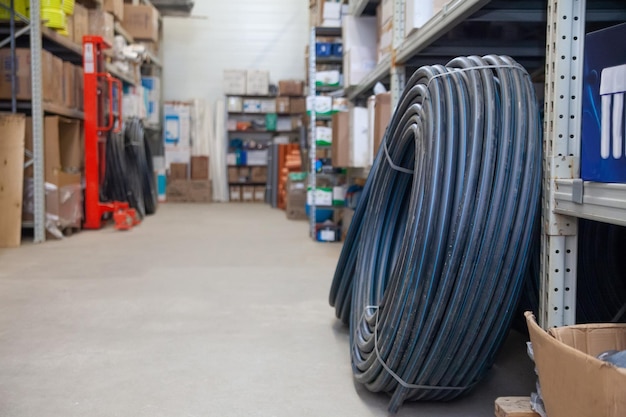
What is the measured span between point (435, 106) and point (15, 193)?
13.2 ft

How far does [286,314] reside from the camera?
2.83 m

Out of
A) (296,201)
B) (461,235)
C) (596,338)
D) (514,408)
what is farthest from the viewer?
(296,201)

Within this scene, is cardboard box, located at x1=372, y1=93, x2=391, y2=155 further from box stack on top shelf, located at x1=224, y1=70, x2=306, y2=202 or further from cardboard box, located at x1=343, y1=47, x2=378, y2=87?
box stack on top shelf, located at x1=224, y1=70, x2=306, y2=202

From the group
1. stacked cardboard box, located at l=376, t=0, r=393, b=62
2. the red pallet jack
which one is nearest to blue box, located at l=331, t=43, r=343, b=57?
stacked cardboard box, located at l=376, t=0, r=393, b=62

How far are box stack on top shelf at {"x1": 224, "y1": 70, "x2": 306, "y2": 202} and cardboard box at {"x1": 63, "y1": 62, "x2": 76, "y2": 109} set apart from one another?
4344 mm

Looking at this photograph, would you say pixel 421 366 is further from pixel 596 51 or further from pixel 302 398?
pixel 596 51

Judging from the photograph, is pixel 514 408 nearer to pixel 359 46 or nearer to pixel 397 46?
pixel 397 46

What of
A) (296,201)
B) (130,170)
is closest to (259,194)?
(296,201)

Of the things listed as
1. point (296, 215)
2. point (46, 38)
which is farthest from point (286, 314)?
point (296, 215)

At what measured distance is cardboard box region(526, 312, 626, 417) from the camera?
96 centimetres

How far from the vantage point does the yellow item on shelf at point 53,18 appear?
509cm

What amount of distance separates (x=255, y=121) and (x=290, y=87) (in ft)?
2.80

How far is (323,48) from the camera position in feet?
17.5

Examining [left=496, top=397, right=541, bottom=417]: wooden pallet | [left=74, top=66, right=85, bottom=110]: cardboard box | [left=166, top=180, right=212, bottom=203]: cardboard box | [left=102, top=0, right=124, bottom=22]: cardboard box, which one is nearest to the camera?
[left=496, top=397, right=541, bottom=417]: wooden pallet
